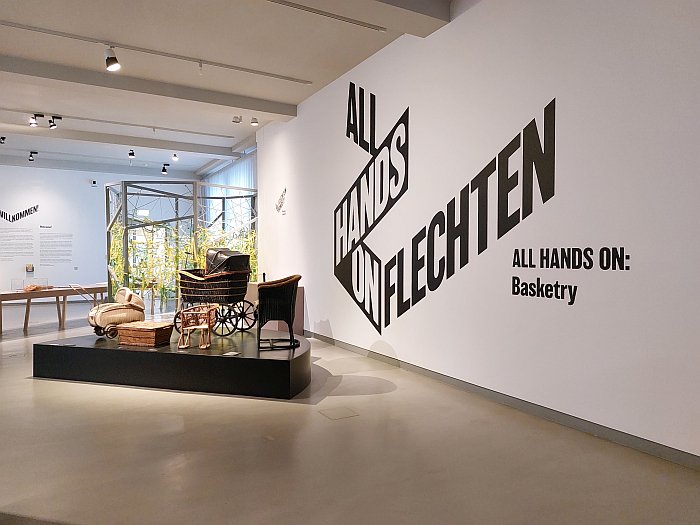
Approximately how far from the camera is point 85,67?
691 centimetres

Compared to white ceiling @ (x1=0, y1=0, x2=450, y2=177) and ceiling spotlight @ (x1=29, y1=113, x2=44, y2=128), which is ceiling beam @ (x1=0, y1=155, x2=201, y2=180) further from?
ceiling spotlight @ (x1=29, y1=113, x2=44, y2=128)

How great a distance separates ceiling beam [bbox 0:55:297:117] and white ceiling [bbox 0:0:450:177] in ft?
0.04

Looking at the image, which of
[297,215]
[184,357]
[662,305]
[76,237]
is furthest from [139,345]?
[76,237]

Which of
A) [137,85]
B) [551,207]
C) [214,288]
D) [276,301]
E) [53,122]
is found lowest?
[276,301]

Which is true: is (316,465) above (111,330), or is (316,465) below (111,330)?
below

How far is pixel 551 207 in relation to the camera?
4109 millimetres

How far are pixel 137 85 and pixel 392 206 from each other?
4033mm

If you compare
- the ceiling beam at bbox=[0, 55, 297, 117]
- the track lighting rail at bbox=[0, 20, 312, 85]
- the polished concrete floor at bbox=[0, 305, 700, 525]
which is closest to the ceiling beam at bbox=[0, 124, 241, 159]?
the ceiling beam at bbox=[0, 55, 297, 117]

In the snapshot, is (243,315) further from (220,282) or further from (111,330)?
(111,330)

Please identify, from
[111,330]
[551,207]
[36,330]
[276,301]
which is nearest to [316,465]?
[276,301]

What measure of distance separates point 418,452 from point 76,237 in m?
14.2

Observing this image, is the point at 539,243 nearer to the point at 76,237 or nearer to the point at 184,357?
the point at 184,357


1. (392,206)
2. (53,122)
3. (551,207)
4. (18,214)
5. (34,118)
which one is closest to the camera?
(551,207)

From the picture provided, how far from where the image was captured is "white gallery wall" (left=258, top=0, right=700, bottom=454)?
3320mm
